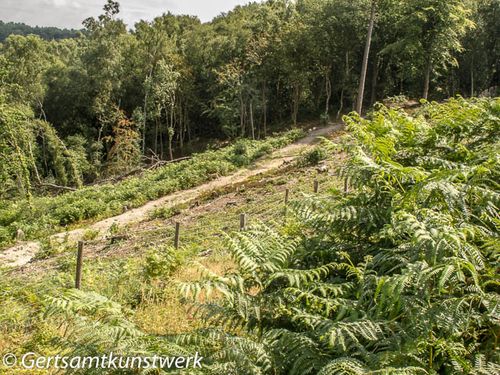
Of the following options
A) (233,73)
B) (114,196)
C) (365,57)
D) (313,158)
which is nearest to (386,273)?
(313,158)

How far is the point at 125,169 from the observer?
32.4m

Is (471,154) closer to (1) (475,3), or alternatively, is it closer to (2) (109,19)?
(1) (475,3)

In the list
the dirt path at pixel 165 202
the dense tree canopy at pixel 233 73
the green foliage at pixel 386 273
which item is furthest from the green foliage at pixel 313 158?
the green foliage at pixel 386 273

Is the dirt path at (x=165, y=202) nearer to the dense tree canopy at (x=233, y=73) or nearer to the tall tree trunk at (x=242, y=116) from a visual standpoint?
the tall tree trunk at (x=242, y=116)

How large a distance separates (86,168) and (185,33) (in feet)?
54.7

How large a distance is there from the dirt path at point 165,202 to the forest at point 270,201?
275 millimetres

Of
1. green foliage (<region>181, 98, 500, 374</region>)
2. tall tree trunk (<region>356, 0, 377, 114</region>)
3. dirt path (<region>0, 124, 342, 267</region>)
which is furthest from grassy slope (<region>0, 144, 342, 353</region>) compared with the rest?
tall tree trunk (<region>356, 0, 377, 114</region>)

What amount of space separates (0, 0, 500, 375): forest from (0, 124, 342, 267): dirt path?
275 mm

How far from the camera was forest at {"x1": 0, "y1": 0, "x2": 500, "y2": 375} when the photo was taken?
2711 mm

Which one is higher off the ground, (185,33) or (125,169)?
(185,33)

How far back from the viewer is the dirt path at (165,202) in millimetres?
16084

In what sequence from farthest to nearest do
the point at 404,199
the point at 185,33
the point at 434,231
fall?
the point at 185,33 < the point at 404,199 < the point at 434,231

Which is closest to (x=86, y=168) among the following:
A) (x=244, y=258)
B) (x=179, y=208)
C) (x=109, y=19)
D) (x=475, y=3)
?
(x=109, y=19)

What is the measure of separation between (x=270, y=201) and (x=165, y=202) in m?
7.53
